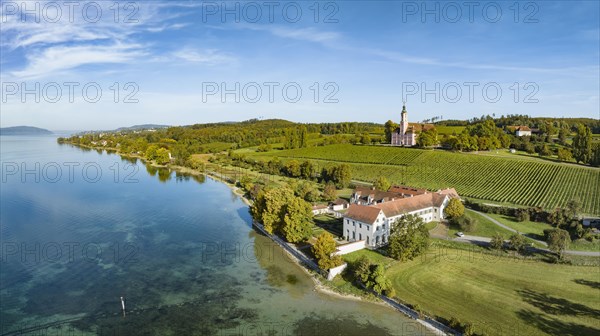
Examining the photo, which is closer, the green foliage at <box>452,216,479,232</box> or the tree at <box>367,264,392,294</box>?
the tree at <box>367,264,392,294</box>

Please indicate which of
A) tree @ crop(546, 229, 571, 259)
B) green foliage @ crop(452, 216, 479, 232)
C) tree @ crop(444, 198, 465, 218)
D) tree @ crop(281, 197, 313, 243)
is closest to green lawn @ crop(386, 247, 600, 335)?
tree @ crop(546, 229, 571, 259)

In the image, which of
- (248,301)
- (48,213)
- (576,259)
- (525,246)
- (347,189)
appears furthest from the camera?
(347,189)

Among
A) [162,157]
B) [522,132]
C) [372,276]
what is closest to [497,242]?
[372,276]

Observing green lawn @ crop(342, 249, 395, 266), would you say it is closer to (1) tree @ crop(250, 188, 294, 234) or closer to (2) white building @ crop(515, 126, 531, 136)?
(1) tree @ crop(250, 188, 294, 234)

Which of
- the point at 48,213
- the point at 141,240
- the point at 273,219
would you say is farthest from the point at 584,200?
the point at 48,213

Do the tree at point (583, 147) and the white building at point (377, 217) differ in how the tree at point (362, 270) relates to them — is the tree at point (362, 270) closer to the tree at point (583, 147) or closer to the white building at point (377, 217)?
the white building at point (377, 217)

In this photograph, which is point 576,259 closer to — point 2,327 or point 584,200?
point 584,200
